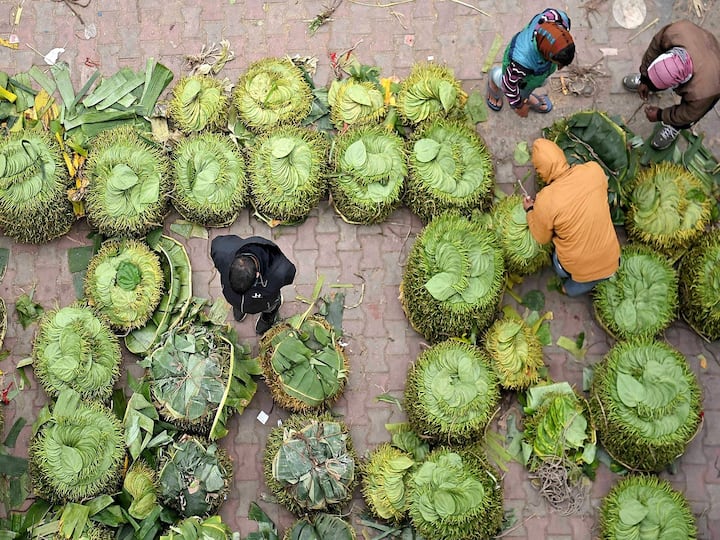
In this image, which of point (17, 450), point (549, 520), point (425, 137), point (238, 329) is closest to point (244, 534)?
point (238, 329)

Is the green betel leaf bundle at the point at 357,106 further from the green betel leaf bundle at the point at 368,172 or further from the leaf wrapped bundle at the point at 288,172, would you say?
the leaf wrapped bundle at the point at 288,172

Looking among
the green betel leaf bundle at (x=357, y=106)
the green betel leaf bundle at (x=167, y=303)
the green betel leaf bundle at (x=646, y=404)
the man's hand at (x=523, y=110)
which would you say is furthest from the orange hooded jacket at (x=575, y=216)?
the green betel leaf bundle at (x=167, y=303)

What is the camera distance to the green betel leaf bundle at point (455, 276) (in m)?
4.92

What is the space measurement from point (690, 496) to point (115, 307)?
4.57 meters

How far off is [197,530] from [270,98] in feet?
10.9

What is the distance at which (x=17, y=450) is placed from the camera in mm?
5371

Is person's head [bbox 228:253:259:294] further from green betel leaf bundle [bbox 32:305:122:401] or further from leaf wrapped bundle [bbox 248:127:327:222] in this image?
green betel leaf bundle [bbox 32:305:122:401]

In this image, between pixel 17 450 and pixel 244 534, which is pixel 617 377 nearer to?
pixel 244 534

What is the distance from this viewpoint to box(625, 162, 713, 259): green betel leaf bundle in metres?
5.09

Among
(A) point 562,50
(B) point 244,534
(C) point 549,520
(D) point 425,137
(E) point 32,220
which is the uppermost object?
(A) point 562,50

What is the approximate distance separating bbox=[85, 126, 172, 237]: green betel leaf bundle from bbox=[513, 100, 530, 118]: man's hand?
2.86 m

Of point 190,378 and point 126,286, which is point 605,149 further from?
point 126,286

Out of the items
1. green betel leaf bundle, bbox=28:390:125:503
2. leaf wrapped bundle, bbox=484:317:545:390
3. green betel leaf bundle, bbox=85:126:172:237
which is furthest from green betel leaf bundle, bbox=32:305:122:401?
leaf wrapped bundle, bbox=484:317:545:390

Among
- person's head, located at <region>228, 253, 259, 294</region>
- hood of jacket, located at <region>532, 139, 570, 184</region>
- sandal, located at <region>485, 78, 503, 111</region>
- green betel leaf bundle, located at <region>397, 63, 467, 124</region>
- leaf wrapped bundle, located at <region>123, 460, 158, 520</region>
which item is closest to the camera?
person's head, located at <region>228, 253, 259, 294</region>
